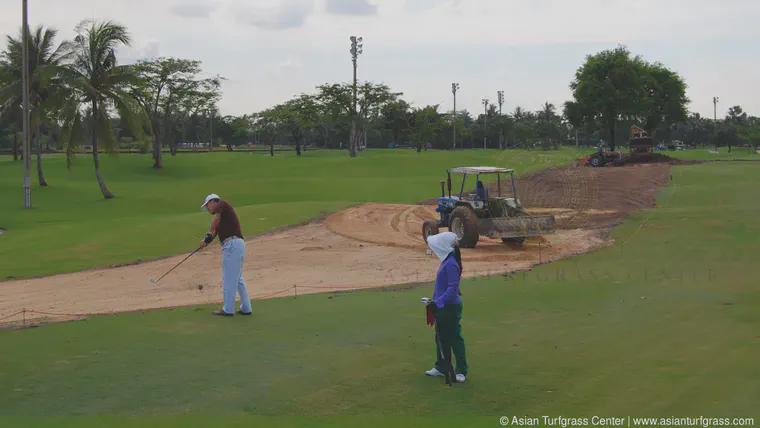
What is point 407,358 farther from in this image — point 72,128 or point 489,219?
point 72,128

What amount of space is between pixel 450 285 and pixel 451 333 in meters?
0.58

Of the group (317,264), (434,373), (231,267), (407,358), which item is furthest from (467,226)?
(434,373)

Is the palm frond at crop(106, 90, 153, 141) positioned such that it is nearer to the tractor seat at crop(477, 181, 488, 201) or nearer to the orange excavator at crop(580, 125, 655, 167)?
the tractor seat at crop(477, 181, 488, 201)

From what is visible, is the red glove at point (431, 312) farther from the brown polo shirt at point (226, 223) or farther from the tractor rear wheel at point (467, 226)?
the tractor rear wheel at point (467, 226)

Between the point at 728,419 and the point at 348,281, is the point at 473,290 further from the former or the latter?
the point at 728,419

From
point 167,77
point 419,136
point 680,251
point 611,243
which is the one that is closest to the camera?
point 680,251

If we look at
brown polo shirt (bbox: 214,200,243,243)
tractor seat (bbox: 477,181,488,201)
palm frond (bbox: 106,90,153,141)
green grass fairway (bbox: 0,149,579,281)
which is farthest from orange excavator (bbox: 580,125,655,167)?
brown polo shirt (bbox: 214,200,243,243)

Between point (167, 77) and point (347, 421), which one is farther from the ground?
point (167, 77)

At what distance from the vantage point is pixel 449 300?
8266 millimetres

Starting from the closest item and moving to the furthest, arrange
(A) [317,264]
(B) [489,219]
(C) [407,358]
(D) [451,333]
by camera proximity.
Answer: (D) [451,333], (C) [407,358], (A) [317,264], (B) [489,219]

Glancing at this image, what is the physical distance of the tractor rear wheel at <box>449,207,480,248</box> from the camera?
68.8 feet

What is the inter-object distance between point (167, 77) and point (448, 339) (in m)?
61.1

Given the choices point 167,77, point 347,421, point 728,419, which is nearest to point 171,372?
point 347,421

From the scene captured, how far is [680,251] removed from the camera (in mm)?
19469
